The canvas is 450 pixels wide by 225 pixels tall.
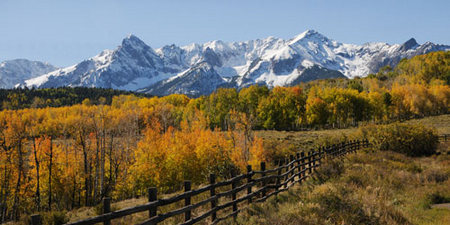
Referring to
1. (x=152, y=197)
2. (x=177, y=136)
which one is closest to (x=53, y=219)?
(x=152, y=197)

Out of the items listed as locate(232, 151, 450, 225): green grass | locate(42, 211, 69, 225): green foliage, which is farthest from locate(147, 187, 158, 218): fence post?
locate(42, 211, 69, 225): green foliage

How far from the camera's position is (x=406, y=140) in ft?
101

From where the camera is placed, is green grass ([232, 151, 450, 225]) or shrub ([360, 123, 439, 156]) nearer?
green grass ([232, 151, 450, 225])

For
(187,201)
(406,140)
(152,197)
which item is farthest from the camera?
(406,140)

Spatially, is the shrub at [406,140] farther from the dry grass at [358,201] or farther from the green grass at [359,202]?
the green grass at [359,202]

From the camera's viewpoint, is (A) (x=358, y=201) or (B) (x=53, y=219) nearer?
(A) (x=358, y=201)

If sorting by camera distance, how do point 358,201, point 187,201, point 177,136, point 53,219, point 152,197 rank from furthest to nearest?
point 177,136, point 53,219, point 358,201, point 187,201, point 152,197

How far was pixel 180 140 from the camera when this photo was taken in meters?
60.2

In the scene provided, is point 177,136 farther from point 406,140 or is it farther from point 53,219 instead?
point 53,219

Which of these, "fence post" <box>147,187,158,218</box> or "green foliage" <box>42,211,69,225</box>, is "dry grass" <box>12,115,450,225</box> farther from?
"green foliage" <box>42,211,69,225</box>

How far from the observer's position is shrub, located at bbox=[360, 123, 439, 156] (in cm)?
3100

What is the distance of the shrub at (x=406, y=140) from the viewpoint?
102ft

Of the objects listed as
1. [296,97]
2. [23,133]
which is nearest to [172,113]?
[296,97]

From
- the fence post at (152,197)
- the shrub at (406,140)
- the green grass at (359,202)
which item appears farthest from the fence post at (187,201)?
the shrub at (406,140)
